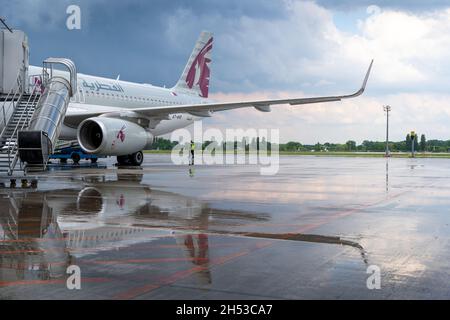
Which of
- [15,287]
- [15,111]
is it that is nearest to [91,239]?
[15,287]

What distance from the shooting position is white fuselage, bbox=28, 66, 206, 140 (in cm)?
2291

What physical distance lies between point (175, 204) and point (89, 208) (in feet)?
5.32

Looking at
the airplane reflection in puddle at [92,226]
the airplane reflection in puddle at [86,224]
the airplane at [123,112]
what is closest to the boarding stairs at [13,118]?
the airplane reflection in puddle at [86,224]

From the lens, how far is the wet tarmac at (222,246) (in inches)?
176

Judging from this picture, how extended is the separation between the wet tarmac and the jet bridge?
2.56m

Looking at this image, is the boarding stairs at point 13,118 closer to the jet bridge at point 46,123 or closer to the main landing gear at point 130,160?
the jet bridge at point 46,123

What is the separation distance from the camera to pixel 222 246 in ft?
20.5

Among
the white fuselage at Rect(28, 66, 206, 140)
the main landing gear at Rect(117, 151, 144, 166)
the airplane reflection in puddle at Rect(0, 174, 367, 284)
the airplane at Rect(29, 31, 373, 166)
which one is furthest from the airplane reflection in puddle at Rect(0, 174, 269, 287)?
the main landing gear at Rect(117, 151, 144, 166)

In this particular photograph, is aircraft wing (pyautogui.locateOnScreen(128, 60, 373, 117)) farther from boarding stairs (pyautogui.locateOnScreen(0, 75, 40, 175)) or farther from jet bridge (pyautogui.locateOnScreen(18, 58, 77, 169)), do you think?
boarding stairs (pyautogui.locateOnScreen(0, 75, 40, 175))

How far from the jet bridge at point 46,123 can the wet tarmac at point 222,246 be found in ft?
8.40

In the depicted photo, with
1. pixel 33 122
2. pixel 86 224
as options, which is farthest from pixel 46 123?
pixel 86 224

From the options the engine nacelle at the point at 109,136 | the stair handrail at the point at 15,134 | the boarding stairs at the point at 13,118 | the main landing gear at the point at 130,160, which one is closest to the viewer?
the stair handrail at the point at 15,134

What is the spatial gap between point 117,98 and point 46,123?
11461 millimetres
